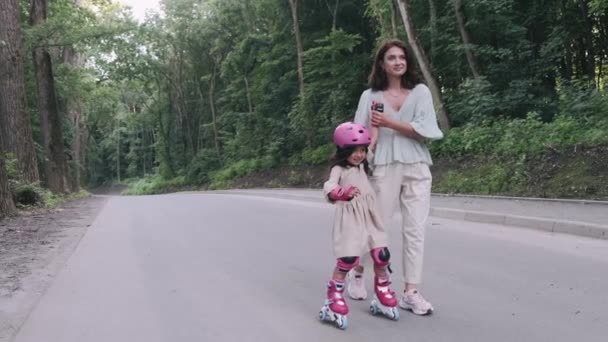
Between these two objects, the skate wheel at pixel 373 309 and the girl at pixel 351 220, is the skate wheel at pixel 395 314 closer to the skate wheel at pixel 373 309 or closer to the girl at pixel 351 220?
the girl at pixel 351 220

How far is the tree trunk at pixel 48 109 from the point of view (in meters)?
21.3

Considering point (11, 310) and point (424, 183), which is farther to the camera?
point (11, 310)

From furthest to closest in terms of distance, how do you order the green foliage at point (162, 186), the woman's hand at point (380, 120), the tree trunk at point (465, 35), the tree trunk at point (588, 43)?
the green foliage at point (162, 186) < the tree trunk at point (465, 35) < the tree trunk at point (588, 43) < the woman's hand at point (380, 120)

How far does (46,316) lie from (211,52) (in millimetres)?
37677

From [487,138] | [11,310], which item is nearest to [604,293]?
[11,310]

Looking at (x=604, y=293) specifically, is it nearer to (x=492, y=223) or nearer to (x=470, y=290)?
(x=470, y=290)

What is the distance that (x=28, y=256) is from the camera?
7.58 m

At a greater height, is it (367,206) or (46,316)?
(367,206)

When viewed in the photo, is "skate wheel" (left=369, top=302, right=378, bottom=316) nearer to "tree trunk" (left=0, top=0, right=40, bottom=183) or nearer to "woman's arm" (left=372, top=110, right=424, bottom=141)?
"woman's arm" (left=372, top=110, right=424, bottom=141)

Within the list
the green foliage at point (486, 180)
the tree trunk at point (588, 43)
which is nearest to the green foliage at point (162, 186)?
the tree trunk at point (588, 43)

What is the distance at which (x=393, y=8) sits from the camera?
19500mm

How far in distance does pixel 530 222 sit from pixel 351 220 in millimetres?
5704

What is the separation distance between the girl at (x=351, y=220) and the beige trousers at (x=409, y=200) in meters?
0.13

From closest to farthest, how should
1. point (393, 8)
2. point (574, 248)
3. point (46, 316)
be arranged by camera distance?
point (46, 316) < point (574, 248) < point (393, 8)
